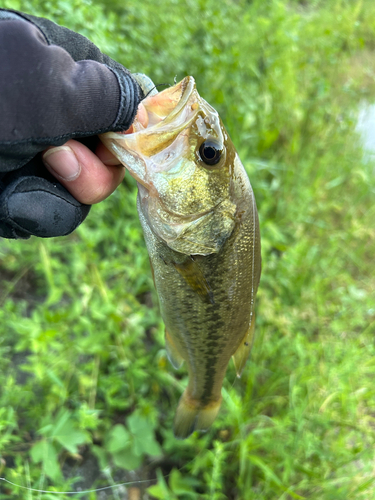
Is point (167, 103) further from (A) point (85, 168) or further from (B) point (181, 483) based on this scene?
(B) point (181, 483)

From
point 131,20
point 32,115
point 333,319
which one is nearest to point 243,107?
point 131,20

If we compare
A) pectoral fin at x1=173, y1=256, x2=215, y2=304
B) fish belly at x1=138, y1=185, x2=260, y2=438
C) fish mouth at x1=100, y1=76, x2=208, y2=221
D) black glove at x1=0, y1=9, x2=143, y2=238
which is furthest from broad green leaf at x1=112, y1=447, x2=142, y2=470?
fish mouth at x1=100, y1=76, x2=208, y2=221

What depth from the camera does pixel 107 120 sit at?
1.21 meters

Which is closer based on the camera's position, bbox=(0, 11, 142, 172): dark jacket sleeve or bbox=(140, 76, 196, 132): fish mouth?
bbox=(0, 11, 142, 172): dark jacket sleeve

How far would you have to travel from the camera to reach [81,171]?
1313mm

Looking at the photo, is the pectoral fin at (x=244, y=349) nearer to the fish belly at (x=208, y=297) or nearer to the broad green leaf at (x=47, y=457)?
the fish belly at (x=208, y=297)

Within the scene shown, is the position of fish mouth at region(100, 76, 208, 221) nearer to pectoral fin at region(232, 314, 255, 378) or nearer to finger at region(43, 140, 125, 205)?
finger at region(43, 140, 125, 205)

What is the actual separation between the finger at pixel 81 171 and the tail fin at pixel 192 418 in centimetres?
137

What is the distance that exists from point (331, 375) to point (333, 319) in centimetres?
108

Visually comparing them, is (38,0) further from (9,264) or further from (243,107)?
(243,107)

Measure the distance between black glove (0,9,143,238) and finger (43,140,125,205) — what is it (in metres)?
0.05

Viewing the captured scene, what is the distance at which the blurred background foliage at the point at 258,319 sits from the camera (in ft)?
6.78

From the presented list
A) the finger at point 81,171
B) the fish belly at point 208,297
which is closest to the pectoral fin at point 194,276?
the fish belly at point 208,297

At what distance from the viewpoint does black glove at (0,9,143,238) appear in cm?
99
